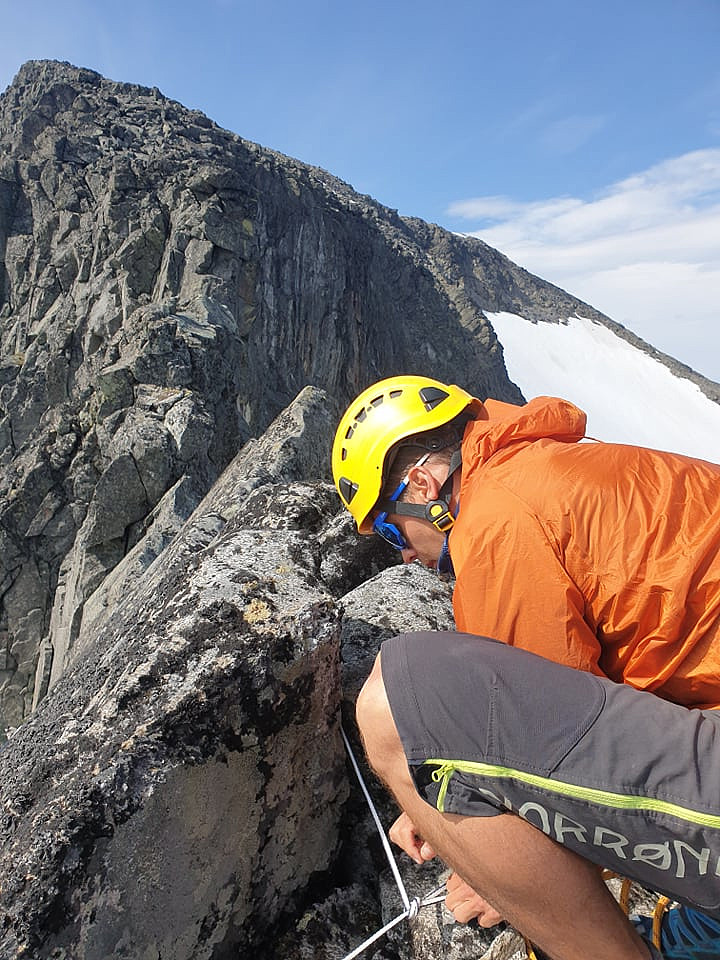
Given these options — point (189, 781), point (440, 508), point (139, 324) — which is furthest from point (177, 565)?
point (139, 324)

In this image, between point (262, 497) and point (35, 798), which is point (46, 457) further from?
point (35, 798)

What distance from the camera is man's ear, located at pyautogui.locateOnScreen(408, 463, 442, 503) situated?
3.40 meters

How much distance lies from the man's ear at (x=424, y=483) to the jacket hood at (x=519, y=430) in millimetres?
285

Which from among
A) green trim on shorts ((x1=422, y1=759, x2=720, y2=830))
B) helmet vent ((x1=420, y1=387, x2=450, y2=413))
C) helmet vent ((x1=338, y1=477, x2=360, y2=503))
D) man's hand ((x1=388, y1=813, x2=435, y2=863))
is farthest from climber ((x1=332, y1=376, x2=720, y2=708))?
man's hand ((x1=388, y1=813, x2=435, y2=863))

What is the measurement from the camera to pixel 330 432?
26.2 ft

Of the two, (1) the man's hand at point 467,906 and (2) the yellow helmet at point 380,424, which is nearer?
(1) the man's hand at point 467,906

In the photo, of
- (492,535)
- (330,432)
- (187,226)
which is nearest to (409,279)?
(187,226)

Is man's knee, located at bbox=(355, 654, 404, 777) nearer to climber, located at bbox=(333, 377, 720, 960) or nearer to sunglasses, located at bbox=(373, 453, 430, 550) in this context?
climber, located at bbox=(333, 377, 720, 960)

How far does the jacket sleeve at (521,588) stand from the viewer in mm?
2506

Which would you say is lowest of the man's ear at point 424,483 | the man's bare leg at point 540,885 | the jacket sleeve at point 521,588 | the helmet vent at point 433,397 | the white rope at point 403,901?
the white rope at point 403,901

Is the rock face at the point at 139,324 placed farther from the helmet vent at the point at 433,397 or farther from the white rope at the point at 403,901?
the helmet vent at the point at 433,397

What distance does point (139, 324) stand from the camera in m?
22.1

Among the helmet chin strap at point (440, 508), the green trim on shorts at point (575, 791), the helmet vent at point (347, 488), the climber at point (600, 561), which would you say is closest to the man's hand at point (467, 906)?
the green trim on shorts at point (575, 791)

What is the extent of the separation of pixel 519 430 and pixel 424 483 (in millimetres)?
614
